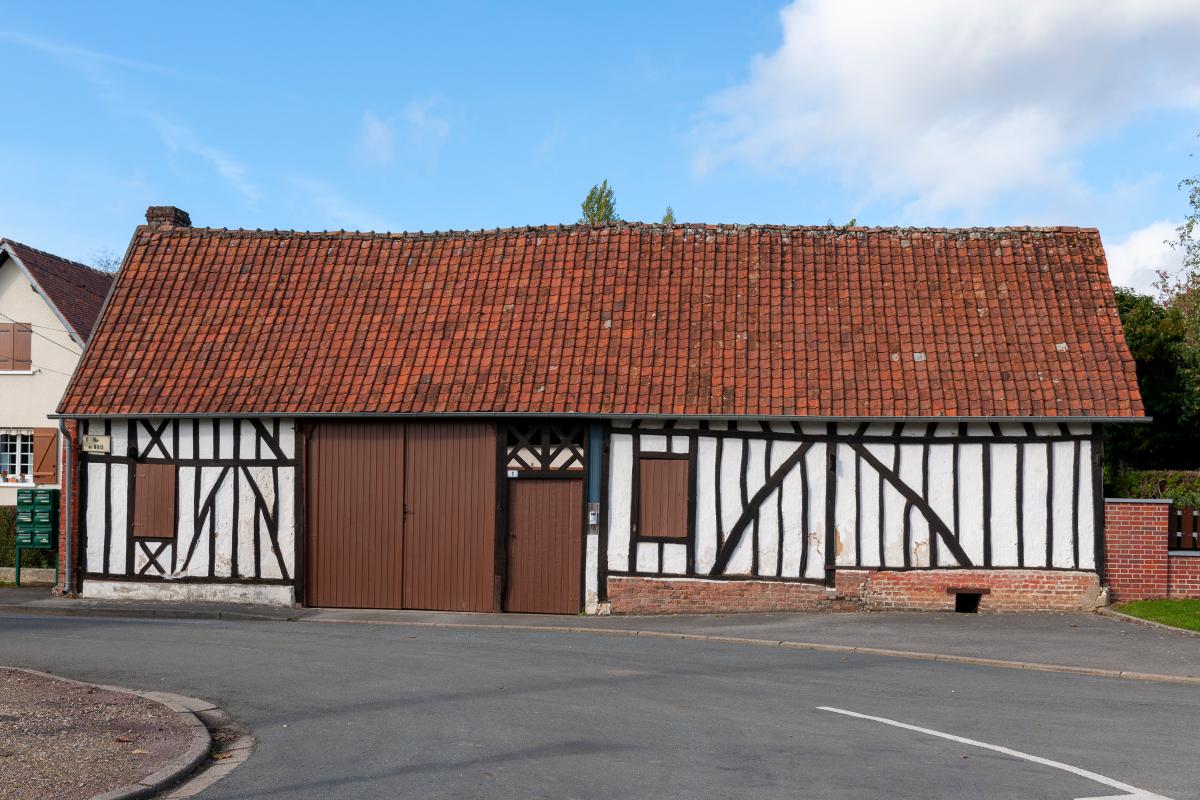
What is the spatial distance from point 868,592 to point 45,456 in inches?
795

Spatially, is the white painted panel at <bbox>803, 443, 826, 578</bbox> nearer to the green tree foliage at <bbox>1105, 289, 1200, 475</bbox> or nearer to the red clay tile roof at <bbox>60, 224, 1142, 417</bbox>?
the red clay tile roof at <bbox>60, 224, 1142, 417</bbox>

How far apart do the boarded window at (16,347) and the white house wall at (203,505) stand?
11.3 metres

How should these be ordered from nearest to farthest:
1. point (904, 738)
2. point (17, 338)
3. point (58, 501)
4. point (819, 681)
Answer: point (904, 738) < point (819, 681) < point (58, 501) < point (17, 338)

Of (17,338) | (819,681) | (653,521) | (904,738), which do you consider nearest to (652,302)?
(653,521)

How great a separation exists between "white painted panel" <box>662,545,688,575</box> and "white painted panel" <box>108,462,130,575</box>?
28.8 feet

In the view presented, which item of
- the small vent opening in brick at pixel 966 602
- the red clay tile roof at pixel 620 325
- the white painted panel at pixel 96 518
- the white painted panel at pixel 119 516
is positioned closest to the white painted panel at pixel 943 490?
the small vent opening in brick at pixel 966 602

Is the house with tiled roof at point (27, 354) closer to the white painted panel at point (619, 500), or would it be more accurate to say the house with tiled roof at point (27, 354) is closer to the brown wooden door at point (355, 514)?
the brown wooden door at point (355, 514)

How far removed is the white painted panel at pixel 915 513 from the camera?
16.7 metres

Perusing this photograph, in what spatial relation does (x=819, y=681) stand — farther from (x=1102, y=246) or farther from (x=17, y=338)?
(x=17, y=338)

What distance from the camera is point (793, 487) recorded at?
55.5ft

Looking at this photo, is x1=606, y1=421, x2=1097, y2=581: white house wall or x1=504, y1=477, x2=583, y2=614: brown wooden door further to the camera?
x1=504, y1=477, x2=583, y2=614: brown wooden door

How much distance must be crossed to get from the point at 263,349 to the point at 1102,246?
45.9ft

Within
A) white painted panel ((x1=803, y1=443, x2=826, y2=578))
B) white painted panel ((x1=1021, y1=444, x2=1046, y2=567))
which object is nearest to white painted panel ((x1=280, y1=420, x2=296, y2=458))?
white painted panel ((x1=803, y1=443, x2=826, y2=578))

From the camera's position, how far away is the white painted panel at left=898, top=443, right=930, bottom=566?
54.9ft
